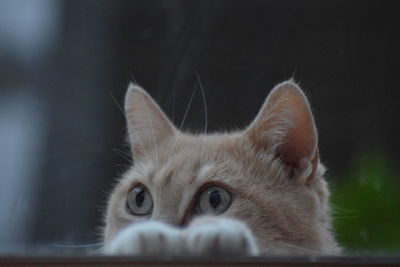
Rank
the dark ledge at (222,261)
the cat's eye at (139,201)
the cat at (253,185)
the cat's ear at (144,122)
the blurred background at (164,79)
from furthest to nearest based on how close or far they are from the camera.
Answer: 1. the blurred background at (164,79)
2. the cat's ear at (144,122)
3. the cat's eye at (139,201)
4. the cat at (253,185)
5. the dark ledge at (222,261)

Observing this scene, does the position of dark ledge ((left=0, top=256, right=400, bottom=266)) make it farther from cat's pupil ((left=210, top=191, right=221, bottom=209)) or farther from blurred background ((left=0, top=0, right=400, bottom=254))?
blurred background ((left=0, top=0, right=400, bottom=254))

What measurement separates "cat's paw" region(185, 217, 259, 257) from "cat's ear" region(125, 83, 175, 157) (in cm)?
63

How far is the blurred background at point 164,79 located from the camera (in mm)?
1796

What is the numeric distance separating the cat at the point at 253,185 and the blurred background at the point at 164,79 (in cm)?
31

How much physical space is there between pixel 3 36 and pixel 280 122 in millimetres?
1020

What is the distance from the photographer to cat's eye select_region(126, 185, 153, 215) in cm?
138

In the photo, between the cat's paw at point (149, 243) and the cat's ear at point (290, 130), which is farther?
the cat's ear at point (290, 130)

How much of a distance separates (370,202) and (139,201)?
2.77ft

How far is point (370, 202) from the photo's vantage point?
1.90 m

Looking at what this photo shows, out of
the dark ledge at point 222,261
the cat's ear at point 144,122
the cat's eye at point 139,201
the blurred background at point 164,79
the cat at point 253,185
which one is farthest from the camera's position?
the blurred background at point 164,79

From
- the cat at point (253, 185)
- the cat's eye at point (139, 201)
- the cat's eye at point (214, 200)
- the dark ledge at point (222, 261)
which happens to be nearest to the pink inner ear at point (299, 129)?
the cat at point (253, 185)

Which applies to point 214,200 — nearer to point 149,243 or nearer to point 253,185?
point 253,185

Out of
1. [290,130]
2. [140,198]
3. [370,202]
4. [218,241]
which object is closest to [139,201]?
[140,198]

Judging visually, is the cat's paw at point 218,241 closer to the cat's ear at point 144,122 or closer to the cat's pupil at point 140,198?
the cat's pupil at point 140,198
